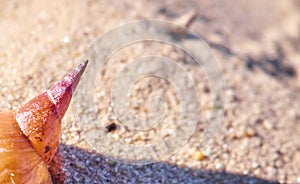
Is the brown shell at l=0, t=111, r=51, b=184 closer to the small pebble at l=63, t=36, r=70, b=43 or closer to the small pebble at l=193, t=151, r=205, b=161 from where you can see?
the small pebble at l=193, t=151, r=205, b=161

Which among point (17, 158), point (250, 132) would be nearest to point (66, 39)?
point (250, 132)

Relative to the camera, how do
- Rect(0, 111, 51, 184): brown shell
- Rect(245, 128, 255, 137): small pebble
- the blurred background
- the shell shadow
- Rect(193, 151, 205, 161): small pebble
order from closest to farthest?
Rect(0, 111, 51, 184): brown shell
the shell shadow
the blurred background
Rect(193, 151, 205, 161): small pebble
Rect(245, 128, 255, 137): small pebble

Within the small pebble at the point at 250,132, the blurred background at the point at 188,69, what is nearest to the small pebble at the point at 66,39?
the blurred background at the point at 188,69

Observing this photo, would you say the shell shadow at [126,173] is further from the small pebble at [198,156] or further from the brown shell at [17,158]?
the brown shell at [17,158]

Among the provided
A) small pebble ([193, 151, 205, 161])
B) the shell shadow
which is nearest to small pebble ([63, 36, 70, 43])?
the shell shadow

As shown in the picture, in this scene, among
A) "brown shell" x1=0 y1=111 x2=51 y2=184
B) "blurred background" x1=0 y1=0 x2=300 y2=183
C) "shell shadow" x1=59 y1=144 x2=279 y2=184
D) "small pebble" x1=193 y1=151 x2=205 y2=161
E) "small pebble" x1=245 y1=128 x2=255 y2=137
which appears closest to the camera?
"brown shell" x1=0 y1=111 x2=51 y2=184

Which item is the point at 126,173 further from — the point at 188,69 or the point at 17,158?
the point at 188,69

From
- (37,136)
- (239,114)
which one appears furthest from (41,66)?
(239,114)

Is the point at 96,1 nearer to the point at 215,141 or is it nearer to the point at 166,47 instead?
the point at 166,47
